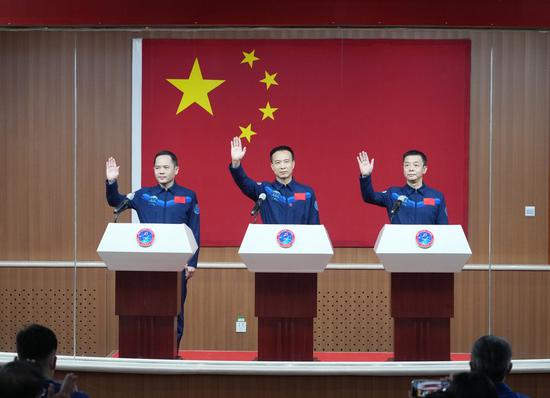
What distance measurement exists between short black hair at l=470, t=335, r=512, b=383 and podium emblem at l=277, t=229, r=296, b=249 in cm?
175

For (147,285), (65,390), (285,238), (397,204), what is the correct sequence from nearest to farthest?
(65,390) → (285,238) → (147,285) → (397,204)

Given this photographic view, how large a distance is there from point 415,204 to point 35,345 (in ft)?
9.19

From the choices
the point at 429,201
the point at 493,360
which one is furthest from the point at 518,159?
the point at 493,360

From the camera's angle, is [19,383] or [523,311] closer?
[19,383]

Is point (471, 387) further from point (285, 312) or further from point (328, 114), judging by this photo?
point (328, 114)

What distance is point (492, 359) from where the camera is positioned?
268cm

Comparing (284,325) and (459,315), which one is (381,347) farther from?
(284,325)

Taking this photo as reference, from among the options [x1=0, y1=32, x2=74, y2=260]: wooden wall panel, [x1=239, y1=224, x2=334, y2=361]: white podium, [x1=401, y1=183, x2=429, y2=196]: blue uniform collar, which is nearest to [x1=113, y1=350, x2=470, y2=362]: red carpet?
[x1=239, y1=224, x2=334, y2=361]: white podium

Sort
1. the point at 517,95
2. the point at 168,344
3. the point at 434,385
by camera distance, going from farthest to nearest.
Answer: the point at 517,95 < the point at 168,344 < the point at 434,385

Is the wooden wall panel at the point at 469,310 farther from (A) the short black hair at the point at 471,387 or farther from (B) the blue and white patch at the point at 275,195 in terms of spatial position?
(A) the short black hair at the point at 471,387

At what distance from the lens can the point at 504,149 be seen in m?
6.10

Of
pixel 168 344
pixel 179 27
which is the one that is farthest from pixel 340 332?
pixel 179 27

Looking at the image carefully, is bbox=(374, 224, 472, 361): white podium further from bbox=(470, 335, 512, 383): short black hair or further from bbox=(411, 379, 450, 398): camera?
bbox=(411, 379, 450, 398): camera

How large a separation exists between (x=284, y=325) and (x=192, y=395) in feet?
2.00
